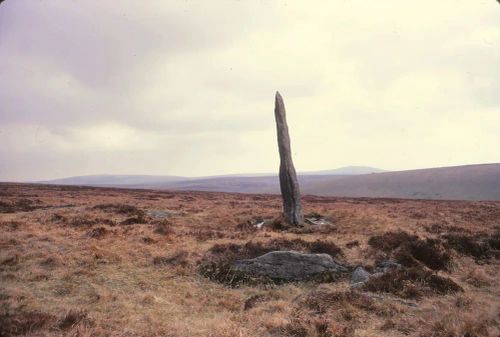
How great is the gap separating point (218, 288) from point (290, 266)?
2.30 metres

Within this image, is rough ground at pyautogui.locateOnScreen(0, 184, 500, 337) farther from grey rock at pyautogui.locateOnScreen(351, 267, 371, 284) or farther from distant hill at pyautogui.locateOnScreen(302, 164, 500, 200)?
distant hill at pyautogui.locateOnScreen(302, 164, 500, 200)

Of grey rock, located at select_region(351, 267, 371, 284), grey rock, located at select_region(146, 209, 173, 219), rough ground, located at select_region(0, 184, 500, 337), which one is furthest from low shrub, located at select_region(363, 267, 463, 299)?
grey rock, located at select_region(146, 209, 173, 219)

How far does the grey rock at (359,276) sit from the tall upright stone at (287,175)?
9157 mm

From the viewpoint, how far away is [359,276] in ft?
38.1

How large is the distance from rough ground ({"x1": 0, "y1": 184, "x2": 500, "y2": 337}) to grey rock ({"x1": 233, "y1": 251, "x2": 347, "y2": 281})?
46 cm

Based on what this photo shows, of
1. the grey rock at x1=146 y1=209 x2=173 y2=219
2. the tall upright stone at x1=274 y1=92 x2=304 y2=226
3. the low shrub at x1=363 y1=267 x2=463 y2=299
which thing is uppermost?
the tall upright stone at x1=274 y1=92 x2=304 y2=226

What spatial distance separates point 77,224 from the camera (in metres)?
20.0

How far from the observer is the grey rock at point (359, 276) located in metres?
11.4

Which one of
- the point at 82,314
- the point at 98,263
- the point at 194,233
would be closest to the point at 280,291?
the point at 82,314

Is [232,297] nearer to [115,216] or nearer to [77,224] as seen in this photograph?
[77,224]

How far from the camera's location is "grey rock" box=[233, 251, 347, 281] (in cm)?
1179

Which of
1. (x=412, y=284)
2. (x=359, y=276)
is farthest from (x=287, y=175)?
→ (x=412, y=284)

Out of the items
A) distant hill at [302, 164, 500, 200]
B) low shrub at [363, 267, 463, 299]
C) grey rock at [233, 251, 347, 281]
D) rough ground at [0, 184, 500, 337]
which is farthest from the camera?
distant hill at [302, 164, 500, 200]

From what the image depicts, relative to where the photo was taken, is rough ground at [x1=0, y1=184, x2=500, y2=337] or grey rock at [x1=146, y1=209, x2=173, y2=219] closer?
rough ground at [x1=0, y1=184, x2=500, y2=337]
